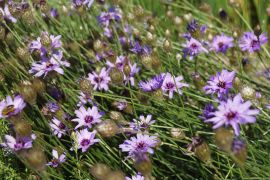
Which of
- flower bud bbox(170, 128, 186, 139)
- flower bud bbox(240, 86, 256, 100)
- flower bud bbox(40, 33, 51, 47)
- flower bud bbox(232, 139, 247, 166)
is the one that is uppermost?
flower bud bbox(40, 33, 51, 47)

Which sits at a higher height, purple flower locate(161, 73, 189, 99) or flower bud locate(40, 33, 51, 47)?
flower bud locate(40, 33, 51, 47)

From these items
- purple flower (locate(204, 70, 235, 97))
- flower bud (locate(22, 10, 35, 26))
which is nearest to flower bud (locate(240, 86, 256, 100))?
purple flower (locate(204, 70, 235, 97))

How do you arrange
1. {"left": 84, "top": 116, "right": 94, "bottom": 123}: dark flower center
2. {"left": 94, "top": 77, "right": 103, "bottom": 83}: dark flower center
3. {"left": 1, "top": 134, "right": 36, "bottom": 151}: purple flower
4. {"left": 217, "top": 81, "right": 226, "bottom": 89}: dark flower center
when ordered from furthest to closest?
{"left": 94, "top": 77, "right": 103, "bottom": 83}: dark flower center → {"left": 84, "top": 116, "right": 94, "bottom": 123}: dark flower center → {"left": 217, "top": 81, "right": 226, "bottom": 89}: dark flower center → {"left": 1, "top": 134, "right": 36, "bottom": 151}: purple flower

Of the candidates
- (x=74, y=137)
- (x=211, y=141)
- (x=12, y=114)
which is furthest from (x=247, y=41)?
(x=12, y=114)

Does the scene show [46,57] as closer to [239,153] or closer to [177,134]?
[177,134]

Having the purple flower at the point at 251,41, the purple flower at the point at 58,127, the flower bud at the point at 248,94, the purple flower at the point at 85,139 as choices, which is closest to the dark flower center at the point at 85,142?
the purple flower at the point at 85,139

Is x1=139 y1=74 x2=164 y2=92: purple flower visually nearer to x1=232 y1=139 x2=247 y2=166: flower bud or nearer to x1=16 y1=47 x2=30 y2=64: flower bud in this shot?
x1=16 y1=47 x2=30 y2=64: flower bud
